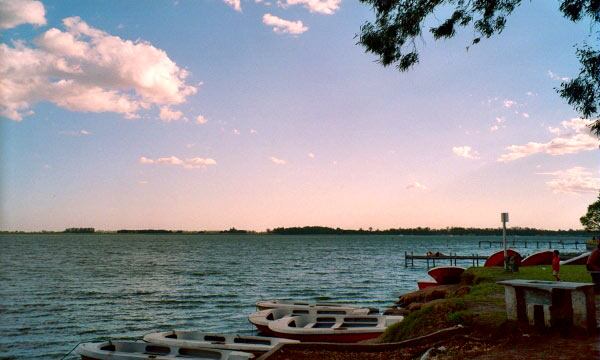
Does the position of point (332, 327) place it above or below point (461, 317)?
below

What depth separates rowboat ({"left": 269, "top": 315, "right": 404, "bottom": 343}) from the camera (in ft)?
61.8

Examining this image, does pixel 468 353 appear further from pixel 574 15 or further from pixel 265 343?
pixel 265 343

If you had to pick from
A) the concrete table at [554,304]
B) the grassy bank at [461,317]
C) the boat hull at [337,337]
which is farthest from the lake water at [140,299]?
the concrete table at [554,304]

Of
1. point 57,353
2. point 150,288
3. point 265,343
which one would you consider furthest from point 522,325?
point 150,288

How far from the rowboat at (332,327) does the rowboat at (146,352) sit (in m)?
4.46

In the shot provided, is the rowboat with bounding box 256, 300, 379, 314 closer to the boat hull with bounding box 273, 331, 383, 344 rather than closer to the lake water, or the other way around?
the lake water

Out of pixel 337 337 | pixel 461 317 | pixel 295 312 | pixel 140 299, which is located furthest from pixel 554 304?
pixel 140 299

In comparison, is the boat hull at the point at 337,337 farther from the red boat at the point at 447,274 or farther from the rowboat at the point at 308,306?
the red boat at the point at 447,274

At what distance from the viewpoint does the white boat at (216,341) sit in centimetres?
1614

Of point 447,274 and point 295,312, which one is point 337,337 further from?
point 447,274

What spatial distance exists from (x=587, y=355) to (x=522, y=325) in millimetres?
2266

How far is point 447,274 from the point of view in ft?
107

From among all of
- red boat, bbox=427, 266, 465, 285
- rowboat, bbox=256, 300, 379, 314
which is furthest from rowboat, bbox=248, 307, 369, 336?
red boat, bbox=427, 266, 465, 285

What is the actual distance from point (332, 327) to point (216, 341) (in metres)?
5.23
